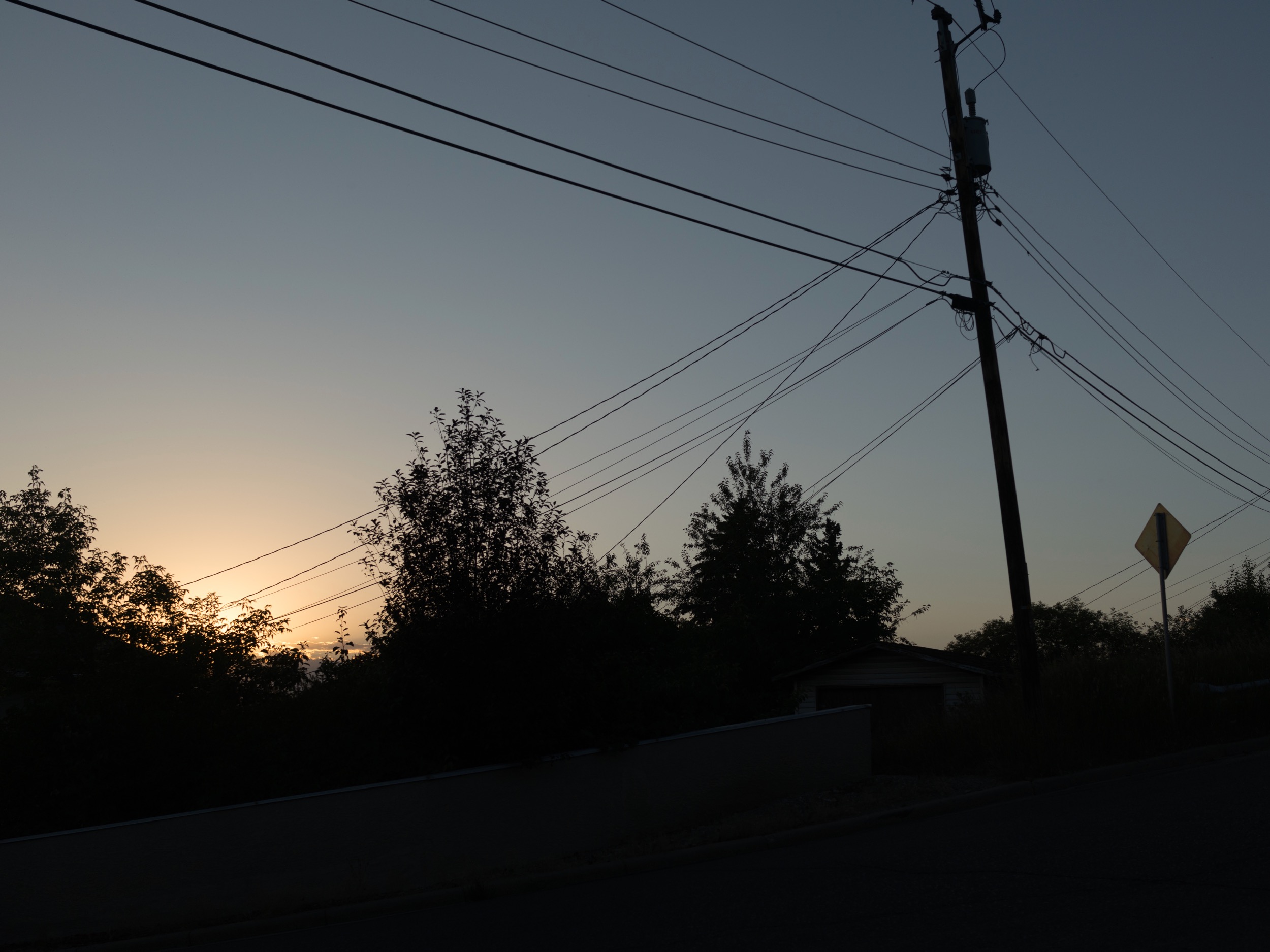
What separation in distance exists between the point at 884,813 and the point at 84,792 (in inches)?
357

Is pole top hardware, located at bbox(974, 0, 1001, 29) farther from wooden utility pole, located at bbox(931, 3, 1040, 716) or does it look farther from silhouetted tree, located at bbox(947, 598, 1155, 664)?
silhouetted tree, located at bbox(947, 598, 1155, 664)

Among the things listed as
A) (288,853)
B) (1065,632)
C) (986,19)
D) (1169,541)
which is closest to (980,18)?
(986,19)

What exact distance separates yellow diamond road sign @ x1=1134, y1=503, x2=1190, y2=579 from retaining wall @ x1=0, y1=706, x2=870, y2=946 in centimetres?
854

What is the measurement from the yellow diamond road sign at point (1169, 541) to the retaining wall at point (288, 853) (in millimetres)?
8540

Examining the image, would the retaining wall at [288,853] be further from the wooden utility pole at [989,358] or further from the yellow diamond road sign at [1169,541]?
the yellow diamond road sign at [1169,541]

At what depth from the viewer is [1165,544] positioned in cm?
1285

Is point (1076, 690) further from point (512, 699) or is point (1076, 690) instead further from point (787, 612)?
point (787, 612)

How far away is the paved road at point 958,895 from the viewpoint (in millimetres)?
5492

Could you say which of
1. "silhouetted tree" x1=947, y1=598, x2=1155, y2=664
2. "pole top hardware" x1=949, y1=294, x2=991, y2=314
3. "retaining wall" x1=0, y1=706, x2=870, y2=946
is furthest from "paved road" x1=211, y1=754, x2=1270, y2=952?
"silhouetted tree" x1=947, y1=598, x2=1155, y2=664

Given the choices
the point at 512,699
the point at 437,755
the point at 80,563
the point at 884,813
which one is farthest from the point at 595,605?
the point at 80,563

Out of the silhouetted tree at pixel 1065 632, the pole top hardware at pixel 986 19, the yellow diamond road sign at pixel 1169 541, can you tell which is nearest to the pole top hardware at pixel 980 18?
the pole top hardware at pixel 986 19

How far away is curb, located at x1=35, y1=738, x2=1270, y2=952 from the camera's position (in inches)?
360

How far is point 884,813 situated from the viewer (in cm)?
1017

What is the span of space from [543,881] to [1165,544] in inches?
375
